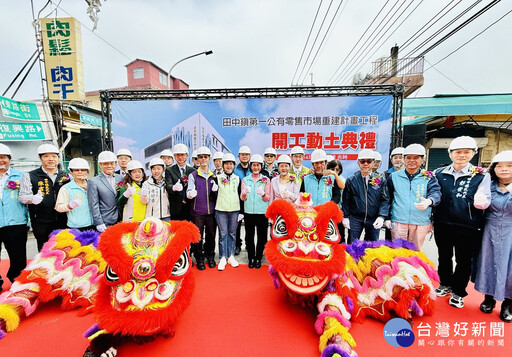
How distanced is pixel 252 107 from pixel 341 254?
416 cm

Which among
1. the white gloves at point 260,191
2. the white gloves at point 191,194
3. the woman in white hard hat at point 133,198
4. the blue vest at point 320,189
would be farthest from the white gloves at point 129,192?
the blue vest at point 320,189

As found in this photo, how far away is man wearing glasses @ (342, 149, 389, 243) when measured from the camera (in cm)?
271

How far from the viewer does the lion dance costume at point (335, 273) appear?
1.81 meters

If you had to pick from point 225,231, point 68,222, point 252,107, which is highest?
point 252,107

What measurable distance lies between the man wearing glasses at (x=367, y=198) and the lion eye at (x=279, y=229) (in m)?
1.01

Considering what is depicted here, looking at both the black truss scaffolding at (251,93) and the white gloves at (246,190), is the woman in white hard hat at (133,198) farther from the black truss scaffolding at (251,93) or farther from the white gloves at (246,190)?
the black truss scaffolding at (251,93)

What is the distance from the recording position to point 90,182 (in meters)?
2.64

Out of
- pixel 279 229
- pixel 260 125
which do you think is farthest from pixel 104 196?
pixel 260 125

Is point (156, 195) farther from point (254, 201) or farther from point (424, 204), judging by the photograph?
point (424, 204)

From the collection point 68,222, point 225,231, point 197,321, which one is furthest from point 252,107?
point 197,321

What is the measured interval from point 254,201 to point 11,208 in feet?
9.14

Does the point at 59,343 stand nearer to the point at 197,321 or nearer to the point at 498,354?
the point at 197,321

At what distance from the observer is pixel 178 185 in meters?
2.90

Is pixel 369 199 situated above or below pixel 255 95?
below
